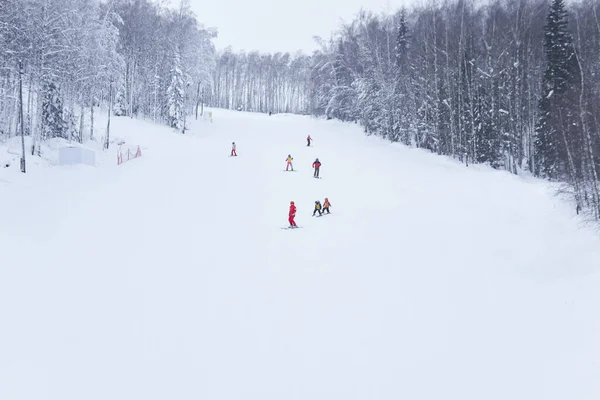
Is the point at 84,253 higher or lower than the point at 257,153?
lower

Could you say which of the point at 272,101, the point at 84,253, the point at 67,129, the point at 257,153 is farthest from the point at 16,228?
the point at 272,101

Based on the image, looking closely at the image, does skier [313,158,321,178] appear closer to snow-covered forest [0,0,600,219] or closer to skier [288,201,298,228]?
skier [288,201,298,228]

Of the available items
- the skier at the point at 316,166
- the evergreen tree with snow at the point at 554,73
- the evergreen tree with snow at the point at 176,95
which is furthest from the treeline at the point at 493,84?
the evergreen tree with snow at the point at 176,95

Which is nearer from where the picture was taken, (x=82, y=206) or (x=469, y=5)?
(x=82, y=206)

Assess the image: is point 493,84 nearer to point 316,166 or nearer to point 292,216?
point 316,166

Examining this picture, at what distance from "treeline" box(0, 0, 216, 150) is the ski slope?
6981 mm

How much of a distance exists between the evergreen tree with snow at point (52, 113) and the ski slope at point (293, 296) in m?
9.34

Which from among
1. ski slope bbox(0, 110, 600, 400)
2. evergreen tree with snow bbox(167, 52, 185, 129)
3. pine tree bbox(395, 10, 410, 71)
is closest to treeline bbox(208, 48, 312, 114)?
evergreen tree with snow bbox(167, 52, 185, 129)

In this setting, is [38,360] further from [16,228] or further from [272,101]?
[272,101]

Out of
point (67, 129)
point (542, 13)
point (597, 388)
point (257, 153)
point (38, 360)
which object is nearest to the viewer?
point (597, 388)

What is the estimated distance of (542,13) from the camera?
31750 mm

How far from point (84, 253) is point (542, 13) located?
36.3 m

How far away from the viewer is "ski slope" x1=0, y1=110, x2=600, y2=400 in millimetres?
6520

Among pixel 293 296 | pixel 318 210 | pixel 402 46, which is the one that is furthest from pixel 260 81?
pixel 293 296
